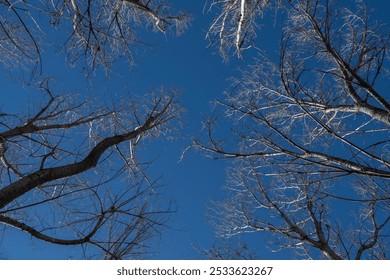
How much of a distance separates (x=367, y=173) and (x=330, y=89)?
220 cm

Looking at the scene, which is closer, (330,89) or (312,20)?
(312,20)

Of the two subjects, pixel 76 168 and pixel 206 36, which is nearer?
pixel 76 168

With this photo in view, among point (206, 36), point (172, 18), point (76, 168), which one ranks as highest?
point (172, 18)

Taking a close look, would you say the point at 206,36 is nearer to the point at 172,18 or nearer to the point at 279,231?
the point at 172,18

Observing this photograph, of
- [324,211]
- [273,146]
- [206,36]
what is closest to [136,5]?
[206,36]

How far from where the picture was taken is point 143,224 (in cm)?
364

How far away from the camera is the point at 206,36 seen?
451cm

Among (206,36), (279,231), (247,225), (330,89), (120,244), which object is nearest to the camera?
(120,244)

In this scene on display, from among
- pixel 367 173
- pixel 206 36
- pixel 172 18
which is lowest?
pixel 367 173

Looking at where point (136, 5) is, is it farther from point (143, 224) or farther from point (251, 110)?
point (143, 224)

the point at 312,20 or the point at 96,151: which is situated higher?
the point at 312,20

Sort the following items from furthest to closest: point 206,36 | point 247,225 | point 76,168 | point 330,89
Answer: point 247,225
point 330,89
point 206,36
point 76,168

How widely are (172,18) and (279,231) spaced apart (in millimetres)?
3116

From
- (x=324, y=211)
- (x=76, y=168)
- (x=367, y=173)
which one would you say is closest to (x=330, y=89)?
(x=324, y=211)
